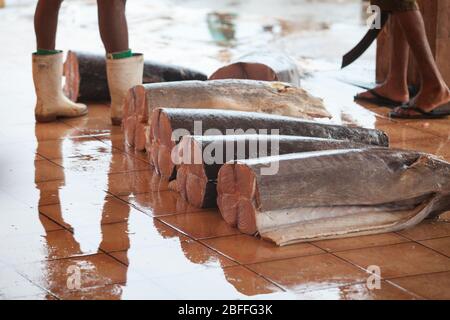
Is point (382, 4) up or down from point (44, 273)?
up

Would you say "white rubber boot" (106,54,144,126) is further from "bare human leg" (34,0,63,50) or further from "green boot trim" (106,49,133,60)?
"bare human leg" (34,0,63,50)

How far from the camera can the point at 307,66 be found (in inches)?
304

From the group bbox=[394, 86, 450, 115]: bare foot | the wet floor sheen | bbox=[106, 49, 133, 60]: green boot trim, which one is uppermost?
bbox=[106, 49, 133, 60]: green boot trim

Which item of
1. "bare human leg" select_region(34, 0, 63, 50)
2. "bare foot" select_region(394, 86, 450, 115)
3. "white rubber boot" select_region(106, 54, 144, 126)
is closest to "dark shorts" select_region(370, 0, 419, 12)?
"bare foot" select_region(394, 86, 450, 115)

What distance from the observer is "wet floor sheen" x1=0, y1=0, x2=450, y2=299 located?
333 cm

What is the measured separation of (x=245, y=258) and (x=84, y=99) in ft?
10.3

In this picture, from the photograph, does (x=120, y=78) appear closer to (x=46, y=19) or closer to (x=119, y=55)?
(x=119, y=55)

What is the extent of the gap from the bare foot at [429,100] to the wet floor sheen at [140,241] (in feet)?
0.50

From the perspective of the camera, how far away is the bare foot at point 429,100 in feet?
19.6

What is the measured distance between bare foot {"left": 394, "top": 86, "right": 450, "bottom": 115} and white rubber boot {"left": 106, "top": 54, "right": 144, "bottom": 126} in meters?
1.58

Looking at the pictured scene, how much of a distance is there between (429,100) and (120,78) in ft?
6.06

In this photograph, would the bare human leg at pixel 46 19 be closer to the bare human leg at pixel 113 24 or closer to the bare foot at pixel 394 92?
the bare human leg at pixel 113 24
